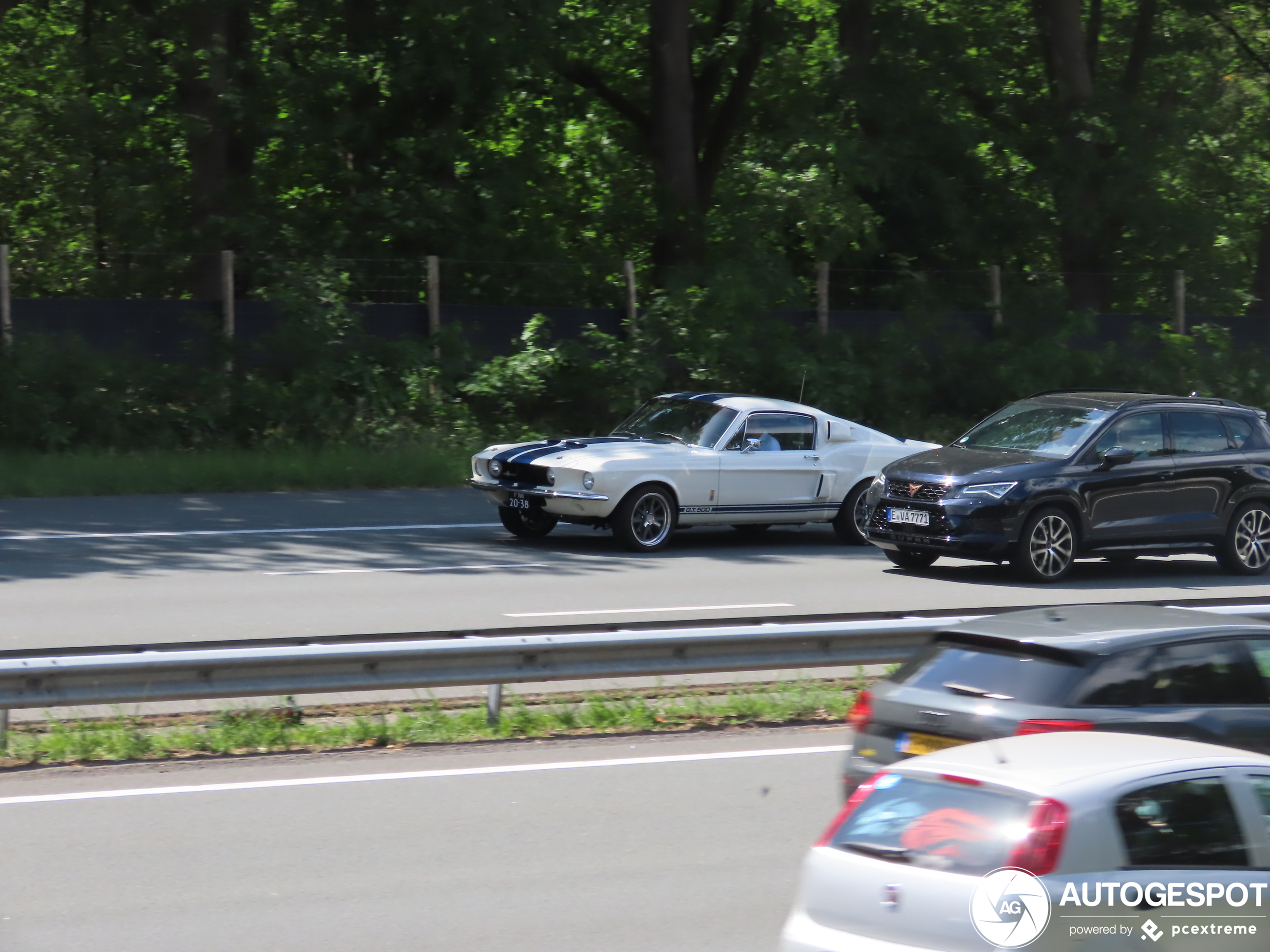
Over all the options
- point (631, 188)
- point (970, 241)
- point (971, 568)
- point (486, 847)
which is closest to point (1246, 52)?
point (970, 241)

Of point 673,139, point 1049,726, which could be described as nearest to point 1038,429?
point 1049,726

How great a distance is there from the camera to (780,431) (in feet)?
54.4

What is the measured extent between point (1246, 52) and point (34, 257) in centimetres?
2659

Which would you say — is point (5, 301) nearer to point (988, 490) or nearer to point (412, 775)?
point (988, 490)

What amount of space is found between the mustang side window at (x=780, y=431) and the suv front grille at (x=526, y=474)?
213 centimetres

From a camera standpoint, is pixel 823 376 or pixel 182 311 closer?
pixel 182 311

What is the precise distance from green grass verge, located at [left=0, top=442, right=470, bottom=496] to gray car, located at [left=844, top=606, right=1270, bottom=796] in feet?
46.4

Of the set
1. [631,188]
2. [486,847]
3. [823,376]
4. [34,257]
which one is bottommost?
[486,847]

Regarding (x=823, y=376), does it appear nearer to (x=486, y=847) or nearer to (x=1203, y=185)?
(x=1203, y=185)

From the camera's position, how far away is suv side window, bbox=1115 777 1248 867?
4281 millimetres

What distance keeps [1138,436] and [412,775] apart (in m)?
9.71

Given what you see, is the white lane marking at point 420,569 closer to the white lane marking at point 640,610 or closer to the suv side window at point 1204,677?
the white lane marking at point 640,610

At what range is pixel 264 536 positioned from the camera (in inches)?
632

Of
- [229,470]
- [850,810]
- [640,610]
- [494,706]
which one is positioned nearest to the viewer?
[850,810]
